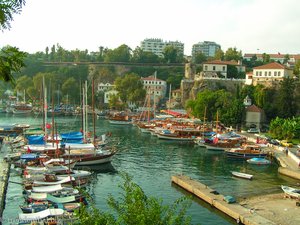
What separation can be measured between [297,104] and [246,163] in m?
31.4

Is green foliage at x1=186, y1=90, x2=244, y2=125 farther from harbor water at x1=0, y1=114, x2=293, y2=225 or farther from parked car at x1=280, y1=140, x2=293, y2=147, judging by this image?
parked car at x1=280, y1=140, x2=293, y2=147

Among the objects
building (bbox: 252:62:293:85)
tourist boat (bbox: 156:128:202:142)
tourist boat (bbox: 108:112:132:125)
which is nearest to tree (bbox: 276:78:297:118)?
building (bbox: 252:62:293:85)

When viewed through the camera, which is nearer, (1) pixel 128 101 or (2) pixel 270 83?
(2) pixel 270 83

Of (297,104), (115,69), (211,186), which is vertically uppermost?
(115,69)

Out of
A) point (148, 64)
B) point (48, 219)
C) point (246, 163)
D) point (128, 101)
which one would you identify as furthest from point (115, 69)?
point (48, 219)

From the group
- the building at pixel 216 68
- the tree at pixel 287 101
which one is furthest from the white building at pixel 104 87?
the tree at pixel 287 101

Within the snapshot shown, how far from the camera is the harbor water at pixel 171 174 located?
100ft

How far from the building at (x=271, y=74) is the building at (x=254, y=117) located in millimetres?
12282

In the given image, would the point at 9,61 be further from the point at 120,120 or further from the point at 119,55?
the point at 119,55

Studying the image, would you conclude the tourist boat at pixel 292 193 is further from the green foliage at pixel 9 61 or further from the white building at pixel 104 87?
the white building at pixel 104 87

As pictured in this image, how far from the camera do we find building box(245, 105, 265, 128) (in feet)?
244

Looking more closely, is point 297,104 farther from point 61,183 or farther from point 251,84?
point 61,183

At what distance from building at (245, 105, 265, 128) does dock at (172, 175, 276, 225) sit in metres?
40.7

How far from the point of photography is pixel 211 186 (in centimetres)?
3694
